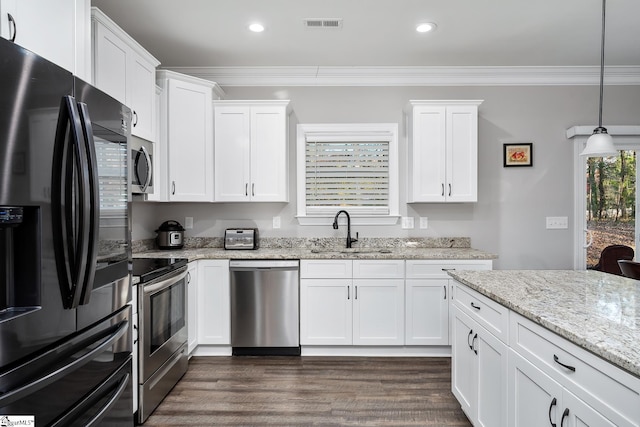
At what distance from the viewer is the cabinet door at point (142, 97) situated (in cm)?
269

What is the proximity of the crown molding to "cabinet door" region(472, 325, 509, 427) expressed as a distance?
8.97ft

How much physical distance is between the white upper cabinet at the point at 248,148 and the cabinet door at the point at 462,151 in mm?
1596

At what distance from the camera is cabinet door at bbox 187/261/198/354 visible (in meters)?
3.02

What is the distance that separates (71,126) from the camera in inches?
41.8

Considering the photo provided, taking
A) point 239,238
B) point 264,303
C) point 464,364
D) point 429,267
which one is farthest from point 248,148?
point 464,364

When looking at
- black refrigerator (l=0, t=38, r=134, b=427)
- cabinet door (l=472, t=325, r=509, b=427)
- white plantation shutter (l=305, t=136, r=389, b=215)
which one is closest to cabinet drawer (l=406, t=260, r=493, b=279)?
white plantation shutter (l=305, t=136, r=389, b=215)

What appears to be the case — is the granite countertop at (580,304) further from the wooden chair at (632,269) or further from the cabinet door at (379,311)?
the cabinet door at (379,311)

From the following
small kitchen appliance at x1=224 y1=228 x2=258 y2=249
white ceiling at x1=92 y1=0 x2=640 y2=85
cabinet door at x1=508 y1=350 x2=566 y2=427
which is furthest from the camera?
small kitchen appliance at x1=224 y1=228 x2=258 y2=249

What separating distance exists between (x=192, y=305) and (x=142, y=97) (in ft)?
5.72

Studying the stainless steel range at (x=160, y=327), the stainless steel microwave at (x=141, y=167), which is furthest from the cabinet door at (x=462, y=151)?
the stainless steel microwave at (x=141, y=167)

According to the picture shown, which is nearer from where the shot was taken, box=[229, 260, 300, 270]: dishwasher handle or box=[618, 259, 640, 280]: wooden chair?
box=[618, 259, 640, 280]: wooden chair

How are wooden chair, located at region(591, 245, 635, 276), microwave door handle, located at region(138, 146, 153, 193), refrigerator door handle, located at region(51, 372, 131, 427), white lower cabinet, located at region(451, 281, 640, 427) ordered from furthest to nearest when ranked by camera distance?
wooden chair, located at region(591, 245, 635, 276)
microwave door handle, located at region(138, 146, 153, 193)
refrigerator door handle, located at region(51, 372, 131, 427)
white lower cabinet, located at region(451, 281, 640, 427)

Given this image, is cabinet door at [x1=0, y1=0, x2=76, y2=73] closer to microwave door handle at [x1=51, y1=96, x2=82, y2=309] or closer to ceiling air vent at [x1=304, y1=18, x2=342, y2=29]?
microwave door handle at [x1=51, y1=96, x2=82, y2=309]

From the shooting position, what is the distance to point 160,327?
7.89 ft
